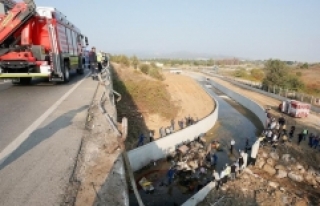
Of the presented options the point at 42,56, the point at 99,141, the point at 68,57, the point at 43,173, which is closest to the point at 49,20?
the point at 42,56

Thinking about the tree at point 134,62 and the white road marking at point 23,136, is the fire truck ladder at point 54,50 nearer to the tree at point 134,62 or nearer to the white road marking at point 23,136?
the white road marking at point 23,136

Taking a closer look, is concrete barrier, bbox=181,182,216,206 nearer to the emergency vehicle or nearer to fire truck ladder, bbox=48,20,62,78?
fire truck ladder, bbox=48,20,62,78

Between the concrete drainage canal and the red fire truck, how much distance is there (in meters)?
6.64

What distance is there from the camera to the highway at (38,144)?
3.80 m

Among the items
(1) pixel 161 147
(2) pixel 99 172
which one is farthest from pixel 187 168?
(2) pixel 99 172

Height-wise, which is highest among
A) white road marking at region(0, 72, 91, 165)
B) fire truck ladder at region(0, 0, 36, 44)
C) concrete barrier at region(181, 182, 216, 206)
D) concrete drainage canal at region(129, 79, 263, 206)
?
fire truck ladder at region(0, 0, 36, 44)

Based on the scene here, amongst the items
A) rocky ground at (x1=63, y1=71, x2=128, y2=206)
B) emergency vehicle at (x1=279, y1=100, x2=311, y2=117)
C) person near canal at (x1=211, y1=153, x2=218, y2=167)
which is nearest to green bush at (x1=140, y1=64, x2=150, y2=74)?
emergency vehicle at (x1=279, y1=100, x2=311, y2=117)

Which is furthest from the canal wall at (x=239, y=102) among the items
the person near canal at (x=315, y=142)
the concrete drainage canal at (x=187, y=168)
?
the person near canal at (x=315, y=142)

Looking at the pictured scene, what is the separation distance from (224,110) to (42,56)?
23852mm

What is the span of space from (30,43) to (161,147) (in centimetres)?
904

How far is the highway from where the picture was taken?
3801 mm

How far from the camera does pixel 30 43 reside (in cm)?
1139

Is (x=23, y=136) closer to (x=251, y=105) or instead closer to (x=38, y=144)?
(x=38, y=144)

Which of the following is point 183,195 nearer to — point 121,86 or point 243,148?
point 243,148
